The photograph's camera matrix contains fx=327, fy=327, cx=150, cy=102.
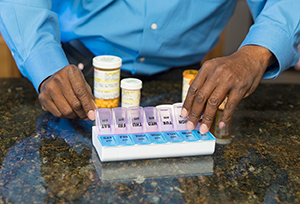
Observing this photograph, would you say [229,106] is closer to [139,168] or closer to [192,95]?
[192,95]

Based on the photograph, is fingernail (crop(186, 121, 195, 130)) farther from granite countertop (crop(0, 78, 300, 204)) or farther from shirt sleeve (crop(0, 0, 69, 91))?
shirt sleeve (crop(0, 0, 69, 91))

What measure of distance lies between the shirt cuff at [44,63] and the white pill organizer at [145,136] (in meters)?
0.25

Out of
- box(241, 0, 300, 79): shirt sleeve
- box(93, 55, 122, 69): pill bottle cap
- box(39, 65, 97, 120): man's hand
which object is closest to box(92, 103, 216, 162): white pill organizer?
box(39, 65, 97, 120): man's hand

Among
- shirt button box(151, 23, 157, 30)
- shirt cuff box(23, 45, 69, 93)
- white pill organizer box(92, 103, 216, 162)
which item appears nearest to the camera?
white pill organizer box(92, 103, 216, 162)

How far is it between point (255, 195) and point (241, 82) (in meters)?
0.30

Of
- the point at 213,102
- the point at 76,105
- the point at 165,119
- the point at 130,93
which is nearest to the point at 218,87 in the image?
the point at 213,102

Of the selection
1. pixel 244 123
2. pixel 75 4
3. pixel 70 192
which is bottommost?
pixel 244 123

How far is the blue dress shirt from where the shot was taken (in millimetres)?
929

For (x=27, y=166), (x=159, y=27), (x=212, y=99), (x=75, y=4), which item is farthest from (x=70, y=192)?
(x=75, y=4)

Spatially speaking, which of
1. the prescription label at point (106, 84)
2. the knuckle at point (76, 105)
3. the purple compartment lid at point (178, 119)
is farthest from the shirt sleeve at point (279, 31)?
the knuckle at point (76, 105)

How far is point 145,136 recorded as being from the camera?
2.42 ft

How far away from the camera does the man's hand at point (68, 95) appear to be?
2.80 feet

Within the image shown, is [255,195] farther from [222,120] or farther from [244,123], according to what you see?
[244,123]

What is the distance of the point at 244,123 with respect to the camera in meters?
0.93
